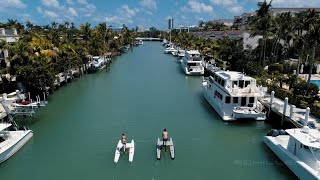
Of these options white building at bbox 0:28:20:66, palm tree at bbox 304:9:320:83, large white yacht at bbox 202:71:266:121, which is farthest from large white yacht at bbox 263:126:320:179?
white building at bbox 0:28:20:66

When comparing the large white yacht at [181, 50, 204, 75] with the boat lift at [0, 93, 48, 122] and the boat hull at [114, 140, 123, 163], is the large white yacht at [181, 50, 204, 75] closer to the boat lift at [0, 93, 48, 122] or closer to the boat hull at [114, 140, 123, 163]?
the boat lift at [0, 93, 48, 122]

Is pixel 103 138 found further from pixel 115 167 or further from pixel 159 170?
pixel 159 170

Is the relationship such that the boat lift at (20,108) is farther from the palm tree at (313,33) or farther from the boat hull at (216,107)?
the palm tree at (313,33)

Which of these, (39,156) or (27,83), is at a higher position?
(27,83)

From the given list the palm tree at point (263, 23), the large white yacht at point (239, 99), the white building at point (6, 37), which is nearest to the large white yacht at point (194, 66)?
the palm tree at point (263, 23)

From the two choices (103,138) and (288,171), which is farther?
(103,138)

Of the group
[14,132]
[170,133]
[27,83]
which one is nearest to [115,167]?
[170,133]

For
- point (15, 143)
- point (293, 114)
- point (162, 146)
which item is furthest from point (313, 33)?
point (15, 143)
